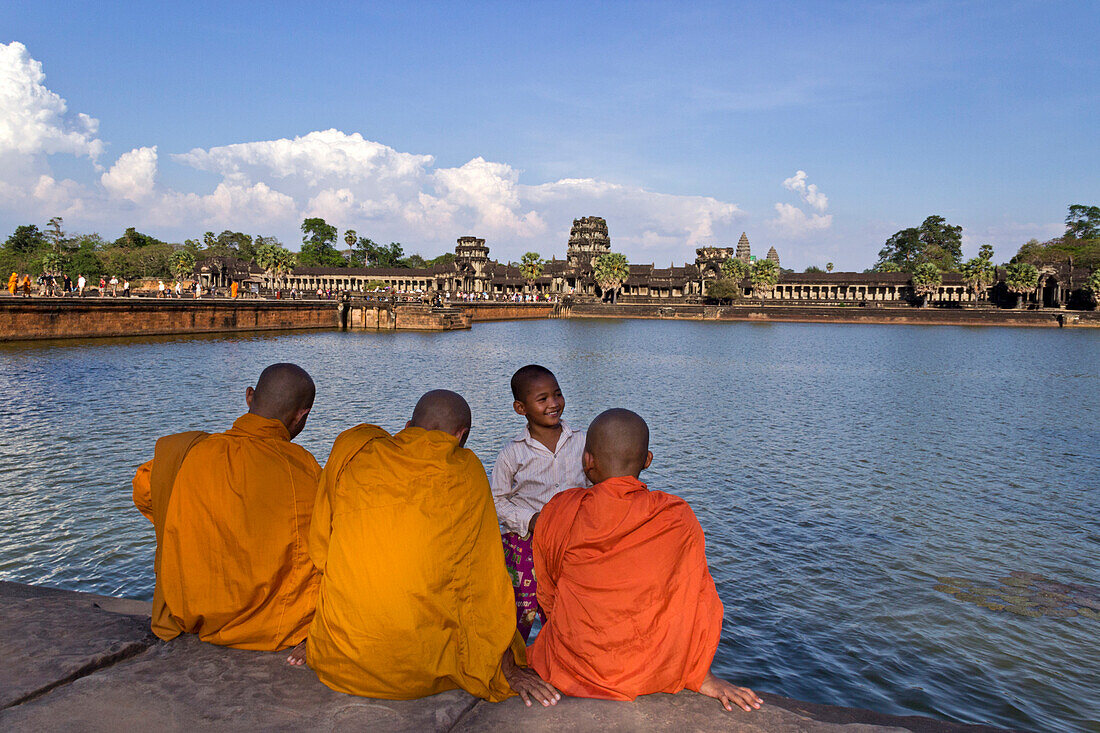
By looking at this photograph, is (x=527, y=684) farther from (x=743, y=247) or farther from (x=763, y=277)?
(x=743, y=247)

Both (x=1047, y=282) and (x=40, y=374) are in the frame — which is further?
(x=1047, y=282)

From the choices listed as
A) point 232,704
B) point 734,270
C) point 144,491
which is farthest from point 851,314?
point 232,704

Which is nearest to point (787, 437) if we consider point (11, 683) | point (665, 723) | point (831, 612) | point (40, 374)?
point (831, 612)

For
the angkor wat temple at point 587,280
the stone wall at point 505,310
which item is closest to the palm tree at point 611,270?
the angkor wat temple at point 587,280

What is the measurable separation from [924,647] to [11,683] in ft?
20.7

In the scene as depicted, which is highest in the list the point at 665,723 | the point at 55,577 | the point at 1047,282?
the point at 1047,282

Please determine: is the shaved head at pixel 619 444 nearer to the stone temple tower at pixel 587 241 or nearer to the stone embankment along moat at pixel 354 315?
the stone embankment along moat at pixel 354 315

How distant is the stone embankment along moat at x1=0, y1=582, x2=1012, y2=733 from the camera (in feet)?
9.01

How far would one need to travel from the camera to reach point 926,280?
87.1m

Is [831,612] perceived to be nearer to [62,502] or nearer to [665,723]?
[665,723]

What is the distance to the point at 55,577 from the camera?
22.1 ft

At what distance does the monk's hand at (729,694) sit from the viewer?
3.08 meters

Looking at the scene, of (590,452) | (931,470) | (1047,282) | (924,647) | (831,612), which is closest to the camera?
(590,452)

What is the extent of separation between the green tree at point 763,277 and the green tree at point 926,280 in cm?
1783
